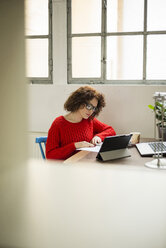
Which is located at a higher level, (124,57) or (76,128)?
(124,57)

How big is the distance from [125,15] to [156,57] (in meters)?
0.57

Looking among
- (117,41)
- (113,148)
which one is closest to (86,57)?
(117,41)

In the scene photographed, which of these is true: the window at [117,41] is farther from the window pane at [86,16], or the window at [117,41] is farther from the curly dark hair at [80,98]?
the curly dark hair at [80,98]

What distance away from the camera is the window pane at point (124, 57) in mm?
3432

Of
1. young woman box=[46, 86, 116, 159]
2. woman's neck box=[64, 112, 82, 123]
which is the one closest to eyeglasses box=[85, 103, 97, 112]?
young woman box=[46, 86, 116, 159]

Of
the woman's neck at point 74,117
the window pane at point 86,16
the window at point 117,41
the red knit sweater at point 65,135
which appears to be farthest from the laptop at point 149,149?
the window pane at point 86,16

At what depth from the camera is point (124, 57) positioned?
348 centimetres

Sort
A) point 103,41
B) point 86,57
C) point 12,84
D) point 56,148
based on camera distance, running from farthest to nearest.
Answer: point 86,57 < point 103,41 < point 56,148 < point 12,84

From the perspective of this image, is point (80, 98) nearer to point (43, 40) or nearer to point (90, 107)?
point (90, 107)

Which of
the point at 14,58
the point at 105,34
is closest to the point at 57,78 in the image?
the point at 105,34

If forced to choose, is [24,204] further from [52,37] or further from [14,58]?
[52,37]

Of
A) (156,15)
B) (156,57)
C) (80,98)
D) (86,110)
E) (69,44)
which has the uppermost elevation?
(156,15)

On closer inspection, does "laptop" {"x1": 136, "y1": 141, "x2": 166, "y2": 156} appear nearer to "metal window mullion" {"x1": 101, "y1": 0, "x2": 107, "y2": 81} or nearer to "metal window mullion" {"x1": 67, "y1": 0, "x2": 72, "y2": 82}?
"metal window mullion" {"x1": 101, "y1": 0, "x2": 107, "y2": 81}

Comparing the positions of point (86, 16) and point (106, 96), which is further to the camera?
point (86, 16)
